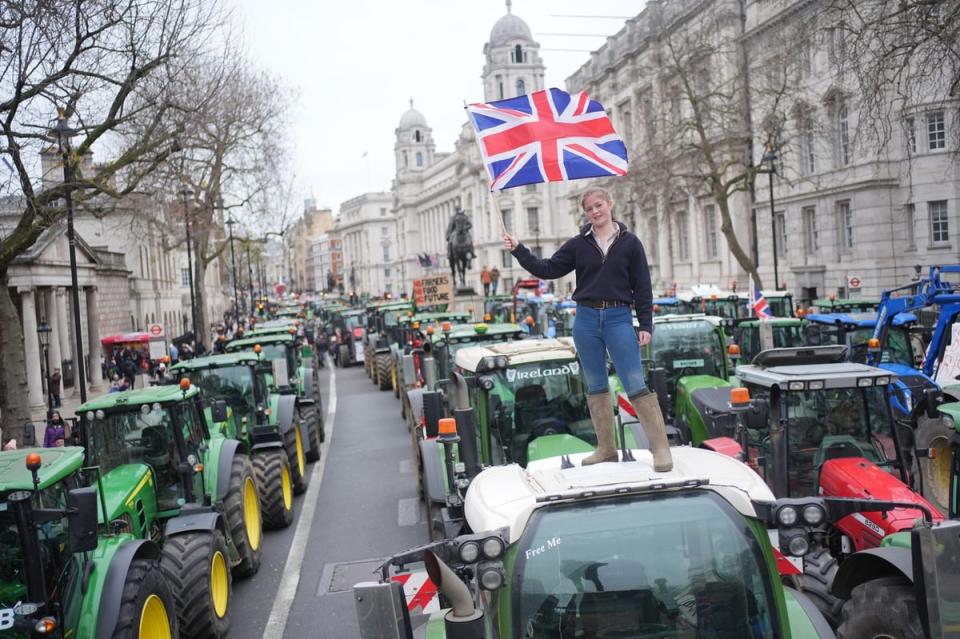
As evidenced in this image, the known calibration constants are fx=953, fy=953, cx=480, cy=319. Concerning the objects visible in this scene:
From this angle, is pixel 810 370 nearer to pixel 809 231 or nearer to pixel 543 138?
pixel 543 138

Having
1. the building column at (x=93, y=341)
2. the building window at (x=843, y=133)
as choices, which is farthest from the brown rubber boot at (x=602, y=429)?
the building column at (x=93, y=341)

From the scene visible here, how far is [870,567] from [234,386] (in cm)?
1087

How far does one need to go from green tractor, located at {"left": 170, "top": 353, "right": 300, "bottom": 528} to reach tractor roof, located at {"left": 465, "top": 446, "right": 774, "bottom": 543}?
858 cm

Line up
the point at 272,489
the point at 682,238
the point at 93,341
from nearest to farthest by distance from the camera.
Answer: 1. the point at 272,489
2. the point at 93,341
3. the point at 682,238

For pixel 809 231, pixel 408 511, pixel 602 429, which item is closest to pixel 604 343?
pixel 602 429

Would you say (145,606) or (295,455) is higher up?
(145,606)

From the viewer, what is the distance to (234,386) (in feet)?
48.1

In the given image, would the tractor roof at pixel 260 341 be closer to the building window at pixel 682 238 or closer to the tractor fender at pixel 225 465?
the tractor fender at pixel 225 465

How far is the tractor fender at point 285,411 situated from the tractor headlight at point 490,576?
11218mm

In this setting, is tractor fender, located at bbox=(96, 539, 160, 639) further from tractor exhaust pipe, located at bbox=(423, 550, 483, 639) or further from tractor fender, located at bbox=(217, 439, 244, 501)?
tractor exhaust pipe, located at bbox=(423, 550, 483, 639)

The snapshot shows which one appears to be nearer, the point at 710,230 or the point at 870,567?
the point at 870,567

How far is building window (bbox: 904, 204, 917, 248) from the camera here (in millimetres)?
34728

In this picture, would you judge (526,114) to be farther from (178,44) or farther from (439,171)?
(439,171)

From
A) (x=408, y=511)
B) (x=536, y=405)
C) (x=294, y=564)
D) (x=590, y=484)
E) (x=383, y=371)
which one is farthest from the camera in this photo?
(x=383, y=371)
